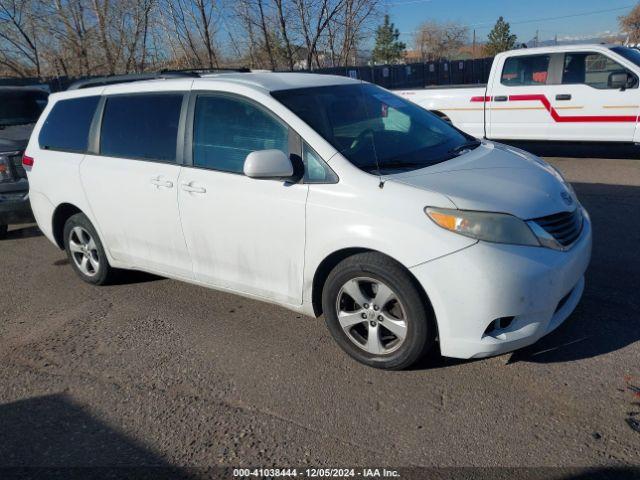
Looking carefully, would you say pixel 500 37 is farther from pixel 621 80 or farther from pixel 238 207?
pixel 238 207

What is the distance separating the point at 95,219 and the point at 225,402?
7.82 feet

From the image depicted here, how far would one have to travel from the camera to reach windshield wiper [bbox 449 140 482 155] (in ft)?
13.1

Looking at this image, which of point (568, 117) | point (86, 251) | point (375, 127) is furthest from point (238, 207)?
point (568, 117)

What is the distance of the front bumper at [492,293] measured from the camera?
9.55 ft

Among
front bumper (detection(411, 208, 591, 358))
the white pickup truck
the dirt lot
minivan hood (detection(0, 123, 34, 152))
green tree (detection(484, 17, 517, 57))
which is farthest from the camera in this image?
green tree (detection(484, 17, 517, 57))

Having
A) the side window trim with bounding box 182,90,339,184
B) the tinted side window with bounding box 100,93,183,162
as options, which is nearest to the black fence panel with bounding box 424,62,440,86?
the tinted side window with bounding box 100,93,183,162

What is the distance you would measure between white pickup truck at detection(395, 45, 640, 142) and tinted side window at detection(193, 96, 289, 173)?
6.95 m

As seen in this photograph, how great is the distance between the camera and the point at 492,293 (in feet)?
9.53

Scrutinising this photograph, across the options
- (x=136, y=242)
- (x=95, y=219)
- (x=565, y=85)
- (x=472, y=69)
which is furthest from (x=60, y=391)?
(x=472, y=69)

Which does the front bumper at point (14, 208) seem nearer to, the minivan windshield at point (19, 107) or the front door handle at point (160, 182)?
the minivan windshield at point (19, 107)

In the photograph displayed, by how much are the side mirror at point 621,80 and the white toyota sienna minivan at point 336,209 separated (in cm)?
538

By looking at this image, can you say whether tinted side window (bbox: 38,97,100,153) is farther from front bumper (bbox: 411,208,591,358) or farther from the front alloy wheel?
front bumper (bbox: 411,208,591,358)

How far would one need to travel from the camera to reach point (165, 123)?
427 cm

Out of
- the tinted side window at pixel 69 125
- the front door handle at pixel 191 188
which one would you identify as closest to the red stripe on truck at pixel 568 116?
the tinted side window at pixel 69 125
